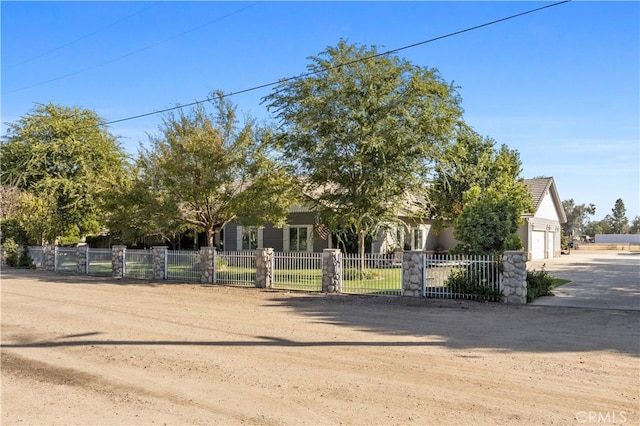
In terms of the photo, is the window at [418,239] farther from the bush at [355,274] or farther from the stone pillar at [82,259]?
the stone pillar at [82,259]

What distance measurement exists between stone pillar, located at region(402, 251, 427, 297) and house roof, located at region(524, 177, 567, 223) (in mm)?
22812

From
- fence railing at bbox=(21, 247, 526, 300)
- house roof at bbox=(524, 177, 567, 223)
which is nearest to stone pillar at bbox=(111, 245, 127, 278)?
fence railing at bbox=(21, 247, 526, 300)

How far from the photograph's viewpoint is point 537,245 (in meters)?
38.0

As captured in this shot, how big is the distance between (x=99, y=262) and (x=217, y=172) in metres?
8.34

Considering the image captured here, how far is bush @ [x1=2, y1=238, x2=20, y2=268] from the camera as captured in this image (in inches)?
1181

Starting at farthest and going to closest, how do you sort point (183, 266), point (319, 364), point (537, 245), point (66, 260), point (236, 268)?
point (537, 245) < point (66, 260) < point (183, 266) < point (236, 268) < point (319, 364)

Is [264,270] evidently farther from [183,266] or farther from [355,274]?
[183,266]

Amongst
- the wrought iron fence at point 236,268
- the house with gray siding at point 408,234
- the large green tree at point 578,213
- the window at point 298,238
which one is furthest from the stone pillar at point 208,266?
the large green tree at point 578,213

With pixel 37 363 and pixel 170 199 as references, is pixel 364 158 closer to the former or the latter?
pixel 170 199

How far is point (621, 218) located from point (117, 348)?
134645 millimetres

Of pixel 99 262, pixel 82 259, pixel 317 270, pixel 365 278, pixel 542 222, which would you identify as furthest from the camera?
pixel 542 222

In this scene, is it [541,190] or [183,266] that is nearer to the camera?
[183,266]

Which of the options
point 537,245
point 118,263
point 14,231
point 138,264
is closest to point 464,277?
point 138,264

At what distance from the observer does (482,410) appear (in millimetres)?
5871
